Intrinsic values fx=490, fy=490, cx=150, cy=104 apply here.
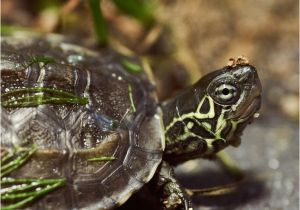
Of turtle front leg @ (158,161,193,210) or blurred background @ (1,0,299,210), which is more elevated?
blurred background @ (1,0,299,210)

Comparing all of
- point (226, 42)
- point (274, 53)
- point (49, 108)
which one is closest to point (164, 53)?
point (226, 42)

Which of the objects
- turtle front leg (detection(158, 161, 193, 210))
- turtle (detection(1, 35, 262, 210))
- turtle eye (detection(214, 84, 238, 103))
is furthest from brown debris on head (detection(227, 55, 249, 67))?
turtle front leg (detection(158, 161, 193, 210))

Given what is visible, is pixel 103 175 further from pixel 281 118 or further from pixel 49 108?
pixel 281 118

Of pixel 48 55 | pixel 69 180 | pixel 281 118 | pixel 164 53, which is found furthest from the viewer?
pixel 164 53

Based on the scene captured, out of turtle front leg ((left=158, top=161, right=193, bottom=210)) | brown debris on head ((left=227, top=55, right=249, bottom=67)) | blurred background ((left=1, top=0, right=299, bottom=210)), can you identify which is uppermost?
blurred background ((left=1, top=0, right=299, bottom=210))

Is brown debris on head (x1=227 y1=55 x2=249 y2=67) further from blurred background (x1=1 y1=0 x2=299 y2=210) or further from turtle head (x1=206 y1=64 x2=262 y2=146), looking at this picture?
blurred background (x1=1 y1=0 x2=299 y2=210)

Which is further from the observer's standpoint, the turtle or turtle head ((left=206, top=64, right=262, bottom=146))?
turtle head ((left=206, top=64, right=262, bottom=146))

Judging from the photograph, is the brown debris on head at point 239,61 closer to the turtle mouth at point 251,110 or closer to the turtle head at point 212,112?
the turtle head at point 212,112
